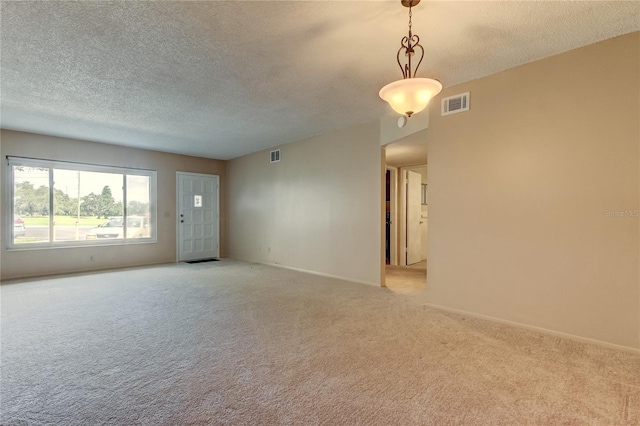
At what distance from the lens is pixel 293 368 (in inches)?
88.1

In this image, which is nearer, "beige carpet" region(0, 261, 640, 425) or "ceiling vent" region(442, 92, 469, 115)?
"beige carpet" region(0, 261, 640, 425)

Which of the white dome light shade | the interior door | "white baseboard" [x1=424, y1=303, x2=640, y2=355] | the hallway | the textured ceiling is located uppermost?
the textured ceiling

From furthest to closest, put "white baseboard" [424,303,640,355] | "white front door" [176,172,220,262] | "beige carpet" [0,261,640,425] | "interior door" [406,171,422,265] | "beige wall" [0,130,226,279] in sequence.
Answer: "white front door" [176,172,220,262], "interior door" [406,171,422,265], "beige wall" [0,130,226,279], "white baseboard" [424,303,640,355], "beige carpet" [0,261,640,425]

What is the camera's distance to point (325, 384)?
6.67 feet

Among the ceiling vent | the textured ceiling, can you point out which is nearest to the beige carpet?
the ceiling vent

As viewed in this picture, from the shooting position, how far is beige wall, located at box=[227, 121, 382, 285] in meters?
4.86

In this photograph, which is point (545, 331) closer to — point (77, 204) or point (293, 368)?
point (293, 368)

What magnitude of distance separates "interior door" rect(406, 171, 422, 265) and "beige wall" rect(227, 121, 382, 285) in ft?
7.75

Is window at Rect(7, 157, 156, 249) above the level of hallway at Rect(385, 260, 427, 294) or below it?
above

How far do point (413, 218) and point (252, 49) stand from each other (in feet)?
17.9

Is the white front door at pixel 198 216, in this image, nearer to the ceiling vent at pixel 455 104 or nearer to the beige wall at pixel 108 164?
the beige wall at pixel 108 164

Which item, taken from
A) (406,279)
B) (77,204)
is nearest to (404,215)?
(406,279)

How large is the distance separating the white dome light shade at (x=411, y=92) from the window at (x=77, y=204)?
6.48 m

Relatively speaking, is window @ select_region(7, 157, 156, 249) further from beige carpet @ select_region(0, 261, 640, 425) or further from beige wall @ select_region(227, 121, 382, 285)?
beige carpet @ select_region(0, 261, 640, 425)
